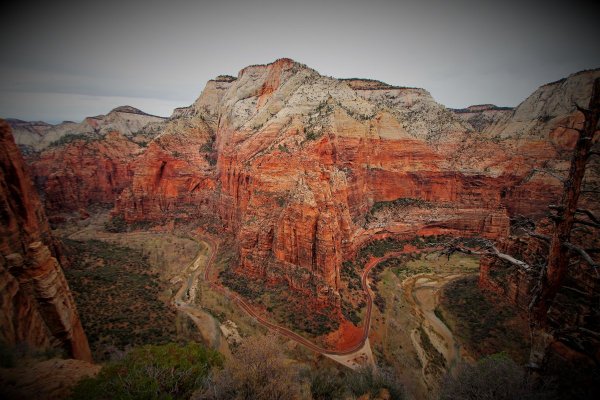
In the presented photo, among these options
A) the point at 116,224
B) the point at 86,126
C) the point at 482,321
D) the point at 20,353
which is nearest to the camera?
the point at 20,353

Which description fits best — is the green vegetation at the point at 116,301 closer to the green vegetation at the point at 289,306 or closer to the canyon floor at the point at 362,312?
the canyon floor at the point at 362,312

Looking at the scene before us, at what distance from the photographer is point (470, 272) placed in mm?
45312

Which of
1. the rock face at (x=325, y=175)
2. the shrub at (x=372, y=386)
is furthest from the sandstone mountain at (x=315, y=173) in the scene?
the shrub at (x=372, y=386)

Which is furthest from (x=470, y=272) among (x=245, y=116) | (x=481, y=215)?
(x=245, y=116)

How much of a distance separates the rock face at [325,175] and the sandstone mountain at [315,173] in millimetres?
209

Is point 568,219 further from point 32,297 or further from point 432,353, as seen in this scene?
point 432,353

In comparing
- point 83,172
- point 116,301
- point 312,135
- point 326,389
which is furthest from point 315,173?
point 83,172

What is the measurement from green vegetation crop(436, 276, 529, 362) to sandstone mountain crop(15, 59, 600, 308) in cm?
1395

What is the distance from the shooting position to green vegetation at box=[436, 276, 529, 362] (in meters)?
26.5

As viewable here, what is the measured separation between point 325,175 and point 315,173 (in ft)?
6.08

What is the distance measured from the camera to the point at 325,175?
1564 inches

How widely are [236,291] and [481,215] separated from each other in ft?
156

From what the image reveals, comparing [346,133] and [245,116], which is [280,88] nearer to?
[245,116]

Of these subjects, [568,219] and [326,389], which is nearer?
[568,219]
